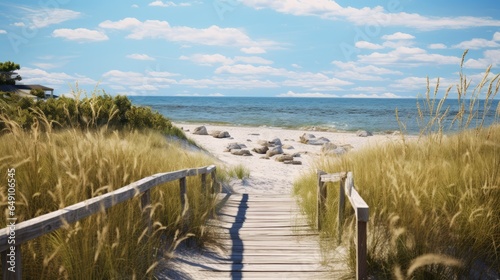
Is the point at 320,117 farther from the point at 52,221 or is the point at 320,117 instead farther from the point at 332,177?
the point at 52,221

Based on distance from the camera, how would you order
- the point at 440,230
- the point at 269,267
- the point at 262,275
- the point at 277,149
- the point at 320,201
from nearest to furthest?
1. the point at 440,230
2. the point at 262,275
3. the point at 269,267
4. the point at 320,201
5. the point at 277,149

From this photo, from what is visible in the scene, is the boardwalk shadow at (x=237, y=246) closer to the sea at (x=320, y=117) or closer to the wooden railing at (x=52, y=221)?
the wooden railing at (x=52, y=221)

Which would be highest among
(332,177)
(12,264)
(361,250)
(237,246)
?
(12,264)

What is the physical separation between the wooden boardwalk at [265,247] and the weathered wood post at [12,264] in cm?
232

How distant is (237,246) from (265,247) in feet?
1.12

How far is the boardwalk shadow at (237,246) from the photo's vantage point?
4734 mm

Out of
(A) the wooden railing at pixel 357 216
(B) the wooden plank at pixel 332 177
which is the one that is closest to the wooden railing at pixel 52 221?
(A) the wooden railing at pixel 357 216

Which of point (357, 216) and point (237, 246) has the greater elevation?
point (357, 216)

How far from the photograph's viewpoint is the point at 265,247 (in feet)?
18.4

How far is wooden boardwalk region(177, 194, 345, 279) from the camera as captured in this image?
4648 mm

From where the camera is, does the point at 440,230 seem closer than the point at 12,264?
No

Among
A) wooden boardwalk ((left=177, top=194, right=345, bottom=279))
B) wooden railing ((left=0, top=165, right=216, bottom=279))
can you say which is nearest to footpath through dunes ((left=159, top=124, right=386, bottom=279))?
wooden boardwalk ((left=177, top=194, right=345, bottom=279))

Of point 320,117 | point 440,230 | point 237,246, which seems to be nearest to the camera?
point 440,230

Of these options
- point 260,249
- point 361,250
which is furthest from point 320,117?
point 361,250
